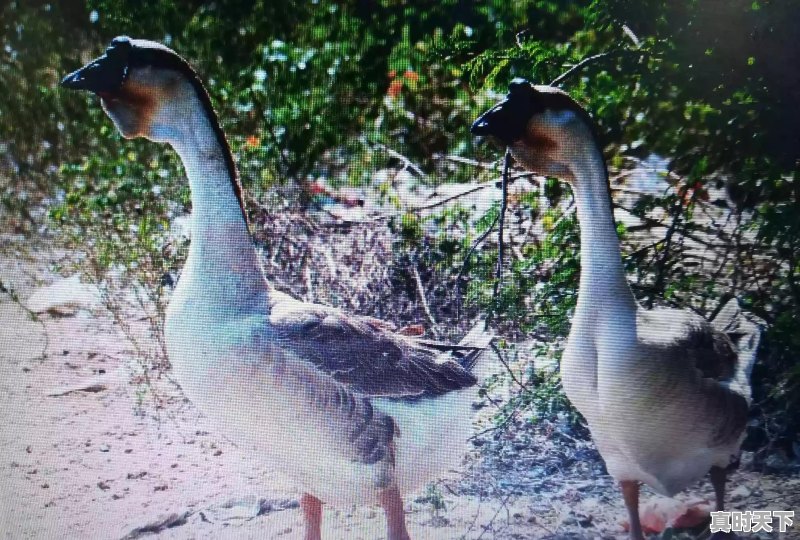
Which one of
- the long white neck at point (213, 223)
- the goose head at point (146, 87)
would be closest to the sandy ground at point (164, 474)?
the long white neck at point (213, 223)

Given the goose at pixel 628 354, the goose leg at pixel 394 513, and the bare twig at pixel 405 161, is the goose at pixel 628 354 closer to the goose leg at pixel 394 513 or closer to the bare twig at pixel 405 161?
the bare twig at pixel 405 161

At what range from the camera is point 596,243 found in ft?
4.20

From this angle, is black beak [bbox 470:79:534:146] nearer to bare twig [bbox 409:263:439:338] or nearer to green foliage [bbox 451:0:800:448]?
green foliage [bbox 451:0:800:448]

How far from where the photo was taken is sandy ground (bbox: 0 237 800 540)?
134cm

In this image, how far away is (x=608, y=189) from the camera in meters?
1.29

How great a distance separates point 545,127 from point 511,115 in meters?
0.06

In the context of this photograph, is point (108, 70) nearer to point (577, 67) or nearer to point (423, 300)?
point (423, 300)

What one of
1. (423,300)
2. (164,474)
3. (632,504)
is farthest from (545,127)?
(164,474)

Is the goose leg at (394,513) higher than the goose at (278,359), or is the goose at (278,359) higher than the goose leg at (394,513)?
the goose at (278,359)

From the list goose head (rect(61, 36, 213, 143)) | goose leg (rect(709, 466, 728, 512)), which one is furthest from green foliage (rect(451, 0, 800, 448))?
goose head (rect(61, 36, 213, 143))

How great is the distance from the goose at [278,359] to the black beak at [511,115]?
1.04ft

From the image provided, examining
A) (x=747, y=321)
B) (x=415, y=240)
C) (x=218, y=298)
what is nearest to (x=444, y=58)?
(x=415, y=240)

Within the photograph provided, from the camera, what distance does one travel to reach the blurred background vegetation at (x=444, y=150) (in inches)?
52.0

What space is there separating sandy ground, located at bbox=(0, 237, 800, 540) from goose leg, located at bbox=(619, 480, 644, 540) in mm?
17
